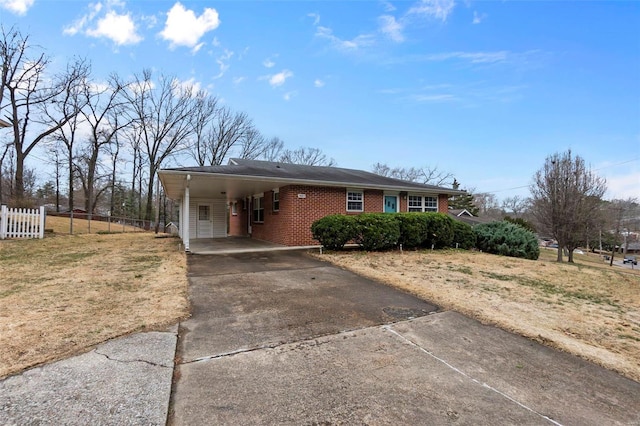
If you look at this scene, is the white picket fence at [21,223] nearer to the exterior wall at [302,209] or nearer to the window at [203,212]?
the window at [203,212]

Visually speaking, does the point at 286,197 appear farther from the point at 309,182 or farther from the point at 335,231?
the point at 335,231

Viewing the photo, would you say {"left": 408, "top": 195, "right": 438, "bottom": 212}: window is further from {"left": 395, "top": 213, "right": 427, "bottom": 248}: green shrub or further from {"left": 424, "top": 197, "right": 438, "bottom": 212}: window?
{"left": 395, "top": 213, "right": 427, "bottom": 248}: green shrub

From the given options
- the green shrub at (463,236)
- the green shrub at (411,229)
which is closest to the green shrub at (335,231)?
the green shrub at (411,229)

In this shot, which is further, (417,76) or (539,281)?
(417,76)

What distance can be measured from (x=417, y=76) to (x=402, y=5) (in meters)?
4.16

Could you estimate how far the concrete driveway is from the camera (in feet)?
6.89

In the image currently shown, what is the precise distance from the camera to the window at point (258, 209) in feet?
46.7

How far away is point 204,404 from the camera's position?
214 cm

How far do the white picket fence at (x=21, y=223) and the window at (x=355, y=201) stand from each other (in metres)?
13.2

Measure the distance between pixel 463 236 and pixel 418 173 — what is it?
119 ft

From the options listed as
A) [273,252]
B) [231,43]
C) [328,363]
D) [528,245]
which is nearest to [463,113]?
[528,245]

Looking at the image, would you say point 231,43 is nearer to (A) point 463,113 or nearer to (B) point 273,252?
(B) point 273,252

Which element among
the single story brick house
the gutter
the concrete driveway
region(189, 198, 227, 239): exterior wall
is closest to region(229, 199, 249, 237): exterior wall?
the single story brick house

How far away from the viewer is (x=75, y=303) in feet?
14.1
